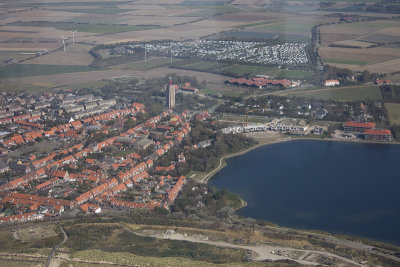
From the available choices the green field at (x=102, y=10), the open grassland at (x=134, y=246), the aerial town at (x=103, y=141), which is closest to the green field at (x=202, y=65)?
the aerial town at (x=103, y=141)

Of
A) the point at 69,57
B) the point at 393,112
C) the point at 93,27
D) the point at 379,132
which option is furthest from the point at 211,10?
the point at 379,132

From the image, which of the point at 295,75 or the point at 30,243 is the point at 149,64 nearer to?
the point at 295,75

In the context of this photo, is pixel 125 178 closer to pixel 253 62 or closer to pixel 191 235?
pixel 191 235

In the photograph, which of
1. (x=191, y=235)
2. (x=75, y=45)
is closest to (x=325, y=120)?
(x=191, y=235)

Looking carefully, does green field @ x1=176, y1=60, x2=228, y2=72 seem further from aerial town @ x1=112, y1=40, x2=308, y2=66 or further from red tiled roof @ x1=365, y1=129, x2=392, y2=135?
red tiled roof @ x1=365, y1=129, x2=392, y2=135

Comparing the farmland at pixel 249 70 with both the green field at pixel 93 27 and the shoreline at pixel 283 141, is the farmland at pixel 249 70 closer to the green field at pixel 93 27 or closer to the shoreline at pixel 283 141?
the shoreline at pixel 283 141

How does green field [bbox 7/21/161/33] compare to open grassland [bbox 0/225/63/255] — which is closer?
open grassland [bbox 0/225/63/255]

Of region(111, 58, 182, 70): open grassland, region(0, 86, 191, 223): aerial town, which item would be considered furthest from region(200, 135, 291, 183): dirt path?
region(111, 58, 182, 70): open grassland

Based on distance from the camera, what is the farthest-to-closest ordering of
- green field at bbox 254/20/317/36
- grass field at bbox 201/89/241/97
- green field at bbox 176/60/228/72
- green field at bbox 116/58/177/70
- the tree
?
1. green field at bbox 254/20/317/36
2. green field at bbox 116/58/177/70
3. green field at bbox 176/60/228/72
4. the tree
5. grass field at bbox 201/89/241/97
